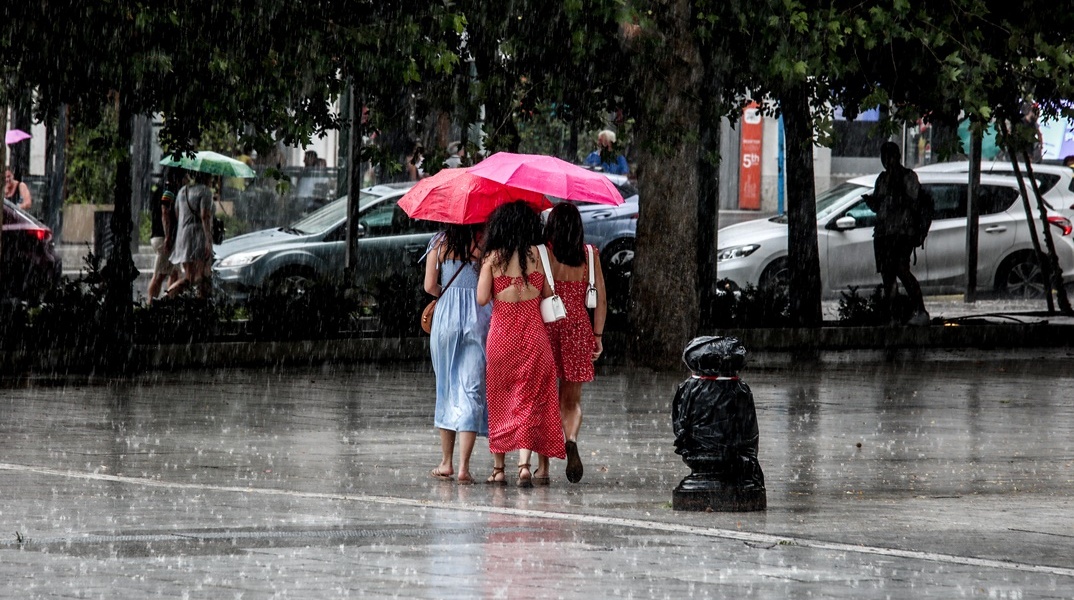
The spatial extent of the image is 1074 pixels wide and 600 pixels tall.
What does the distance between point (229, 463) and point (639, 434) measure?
2.85 meters

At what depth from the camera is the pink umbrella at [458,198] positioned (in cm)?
1045

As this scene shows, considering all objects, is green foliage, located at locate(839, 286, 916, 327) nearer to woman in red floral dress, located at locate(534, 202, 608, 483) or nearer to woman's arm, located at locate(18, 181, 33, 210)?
woman in red floral dress, located at locate(534, 202, 608, 483)

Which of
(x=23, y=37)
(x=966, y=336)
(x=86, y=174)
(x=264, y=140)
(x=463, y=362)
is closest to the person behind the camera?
(x=463, y=362)

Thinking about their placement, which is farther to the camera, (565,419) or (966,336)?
(966,336)

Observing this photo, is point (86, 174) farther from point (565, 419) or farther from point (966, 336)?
point (565, 419)

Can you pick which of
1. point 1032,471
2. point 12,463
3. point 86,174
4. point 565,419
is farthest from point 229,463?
→ point 86,174

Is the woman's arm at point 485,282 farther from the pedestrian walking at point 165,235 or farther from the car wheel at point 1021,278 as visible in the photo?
the car wheel at point 1021,278

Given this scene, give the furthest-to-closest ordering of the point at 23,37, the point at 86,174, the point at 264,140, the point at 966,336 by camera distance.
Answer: the point at 86,174 → the point at 966,336 → the point at 264,140 → the point at 23,37

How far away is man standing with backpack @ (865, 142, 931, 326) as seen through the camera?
66.3 ft

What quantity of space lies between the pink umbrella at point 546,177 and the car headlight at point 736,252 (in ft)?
42.0

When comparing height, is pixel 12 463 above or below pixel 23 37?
below

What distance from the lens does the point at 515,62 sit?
1759 centimetres

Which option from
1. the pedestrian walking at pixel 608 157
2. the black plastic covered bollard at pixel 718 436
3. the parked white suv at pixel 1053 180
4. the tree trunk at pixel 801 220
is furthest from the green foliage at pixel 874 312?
the black plastic covered bollard at pixel 718 436

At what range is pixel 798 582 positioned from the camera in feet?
23.8
